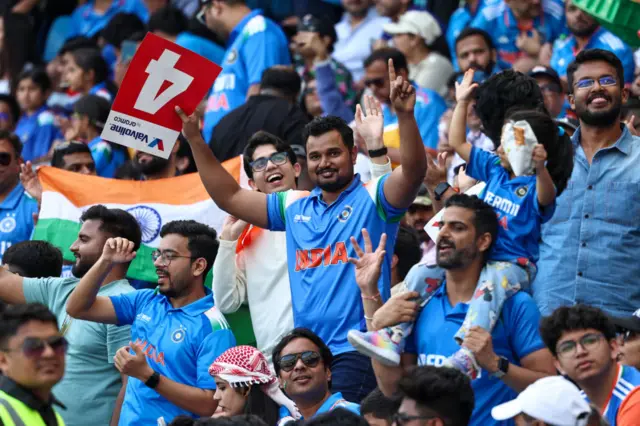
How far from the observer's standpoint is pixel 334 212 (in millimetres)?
7332

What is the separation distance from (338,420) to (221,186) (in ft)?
7.18

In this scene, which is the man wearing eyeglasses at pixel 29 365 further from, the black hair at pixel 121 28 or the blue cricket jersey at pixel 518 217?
the black hair at pixel 121 28

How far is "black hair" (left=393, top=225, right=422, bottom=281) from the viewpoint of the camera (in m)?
8.72

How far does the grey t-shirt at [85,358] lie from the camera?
7926 mm

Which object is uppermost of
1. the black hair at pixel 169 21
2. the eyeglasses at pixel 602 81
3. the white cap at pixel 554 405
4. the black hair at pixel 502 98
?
the black hair at pixel 169 21

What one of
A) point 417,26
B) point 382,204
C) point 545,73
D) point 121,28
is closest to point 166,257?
point 382,204

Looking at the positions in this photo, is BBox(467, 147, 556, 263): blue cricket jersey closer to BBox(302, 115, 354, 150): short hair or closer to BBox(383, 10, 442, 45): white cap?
BBox(302, 115, 354, 150): short hair

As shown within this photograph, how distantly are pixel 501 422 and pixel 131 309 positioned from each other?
97.7 inches

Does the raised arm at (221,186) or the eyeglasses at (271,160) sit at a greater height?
the eyeglasses at (271,160)

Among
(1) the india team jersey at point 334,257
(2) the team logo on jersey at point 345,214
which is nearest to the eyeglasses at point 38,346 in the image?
(1) the india team jersey at point 334,257

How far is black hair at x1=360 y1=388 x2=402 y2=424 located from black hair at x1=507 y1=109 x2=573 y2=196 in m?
1.48

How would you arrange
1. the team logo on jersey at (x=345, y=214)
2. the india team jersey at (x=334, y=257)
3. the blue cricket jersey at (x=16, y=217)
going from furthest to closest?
the blue cricket jersey at (x=16, y=217)
the team logo on jersey at (x=345, y=214)
the india team jersey at (x=334, y=257)

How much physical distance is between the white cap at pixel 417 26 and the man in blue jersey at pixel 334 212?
473cm

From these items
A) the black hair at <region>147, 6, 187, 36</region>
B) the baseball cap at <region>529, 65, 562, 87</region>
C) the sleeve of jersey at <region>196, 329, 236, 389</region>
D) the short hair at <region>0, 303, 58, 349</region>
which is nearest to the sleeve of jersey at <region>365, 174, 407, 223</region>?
the sleeve of jersey at <region>196, 329, 236, 389</region>
